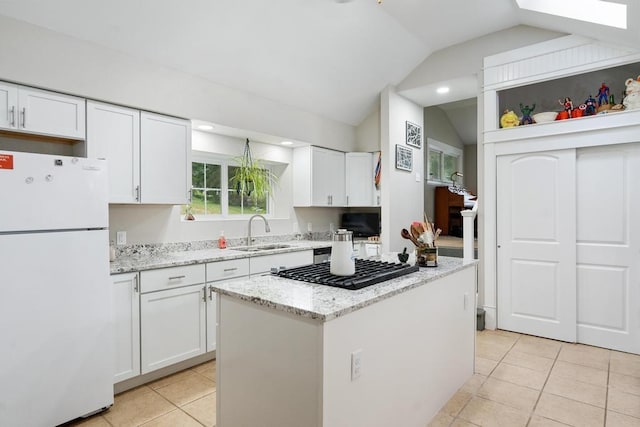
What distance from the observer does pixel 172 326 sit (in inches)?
109

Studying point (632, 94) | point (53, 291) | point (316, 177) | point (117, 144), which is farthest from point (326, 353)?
point (632, 94)

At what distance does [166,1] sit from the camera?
2.63 m

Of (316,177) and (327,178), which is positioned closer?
(316,177)

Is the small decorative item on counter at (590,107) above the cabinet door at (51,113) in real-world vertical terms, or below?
above

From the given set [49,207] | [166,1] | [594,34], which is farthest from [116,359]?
[594,34]

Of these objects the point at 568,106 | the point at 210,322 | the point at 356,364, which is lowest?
the point at 210,322

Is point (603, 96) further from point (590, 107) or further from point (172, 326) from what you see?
point (172, 326)

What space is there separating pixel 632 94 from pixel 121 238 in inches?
183

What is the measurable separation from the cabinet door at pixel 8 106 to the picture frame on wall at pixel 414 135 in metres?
4.21

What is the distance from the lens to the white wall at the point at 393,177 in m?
4.70

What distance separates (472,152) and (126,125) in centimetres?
758

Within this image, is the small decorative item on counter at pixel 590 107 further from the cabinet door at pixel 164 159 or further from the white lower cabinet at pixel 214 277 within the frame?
the cabinet door at pixel 164 159

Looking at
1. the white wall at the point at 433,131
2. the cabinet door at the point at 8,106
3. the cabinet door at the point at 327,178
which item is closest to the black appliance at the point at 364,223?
the cabinet door at the point at 327,178

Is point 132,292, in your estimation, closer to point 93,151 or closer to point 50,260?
point 50,260
